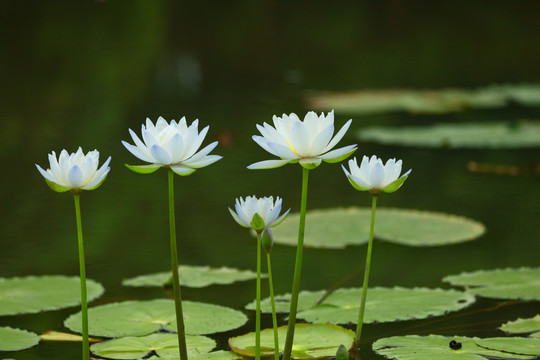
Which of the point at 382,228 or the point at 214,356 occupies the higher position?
the point at 382,228

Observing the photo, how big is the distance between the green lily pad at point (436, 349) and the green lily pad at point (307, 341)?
0.06 m

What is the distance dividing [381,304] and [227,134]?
204cm

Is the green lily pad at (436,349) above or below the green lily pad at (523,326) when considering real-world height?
below

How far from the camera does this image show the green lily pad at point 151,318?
1.37 meters

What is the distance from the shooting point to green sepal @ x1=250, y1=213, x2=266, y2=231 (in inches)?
41.0

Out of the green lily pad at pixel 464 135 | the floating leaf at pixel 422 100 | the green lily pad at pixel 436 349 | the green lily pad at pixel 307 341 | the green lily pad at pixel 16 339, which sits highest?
the floating leaf at pixel 422 100

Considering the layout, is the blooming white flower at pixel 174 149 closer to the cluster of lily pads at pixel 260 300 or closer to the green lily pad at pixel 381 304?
the cluster of lily pads at pixel 260 300

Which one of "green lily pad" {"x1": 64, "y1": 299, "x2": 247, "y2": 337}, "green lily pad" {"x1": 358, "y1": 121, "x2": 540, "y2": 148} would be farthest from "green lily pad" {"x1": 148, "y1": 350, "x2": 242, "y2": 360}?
"green lily pad" {"x1": 358, "y1": 121, "x2": 540, "y2": 148}

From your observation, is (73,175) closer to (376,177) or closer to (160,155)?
(160,155)

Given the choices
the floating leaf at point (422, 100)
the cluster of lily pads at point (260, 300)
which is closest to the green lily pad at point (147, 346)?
the cluster of lily pads at point (260, 300)

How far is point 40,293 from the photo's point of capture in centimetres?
160

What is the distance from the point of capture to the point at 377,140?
11.1 feet

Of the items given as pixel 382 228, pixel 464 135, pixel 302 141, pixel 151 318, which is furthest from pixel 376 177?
pixel 464 135

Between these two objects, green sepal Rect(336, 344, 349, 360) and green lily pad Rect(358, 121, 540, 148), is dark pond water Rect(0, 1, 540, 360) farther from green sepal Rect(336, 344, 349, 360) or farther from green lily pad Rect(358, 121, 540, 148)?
green sepal Rect(336, 344, 349, 360)
